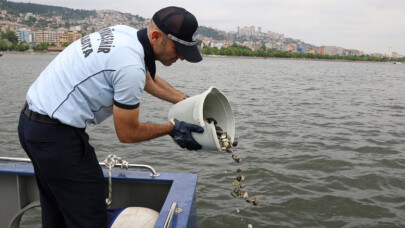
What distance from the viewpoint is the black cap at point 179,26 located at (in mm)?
2482

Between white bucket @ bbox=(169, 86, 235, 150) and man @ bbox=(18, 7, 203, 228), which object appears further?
white bucket @ bbox=(169, 86, 235, 150)

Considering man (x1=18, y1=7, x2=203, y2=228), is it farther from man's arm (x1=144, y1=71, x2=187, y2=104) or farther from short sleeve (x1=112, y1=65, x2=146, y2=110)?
man's arm (x1=144, y1=71, x2=187, y2=104)

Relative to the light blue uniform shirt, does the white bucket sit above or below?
below

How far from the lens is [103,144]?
381 inches

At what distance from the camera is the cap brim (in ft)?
8.39

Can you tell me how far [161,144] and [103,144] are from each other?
1479 millimetres

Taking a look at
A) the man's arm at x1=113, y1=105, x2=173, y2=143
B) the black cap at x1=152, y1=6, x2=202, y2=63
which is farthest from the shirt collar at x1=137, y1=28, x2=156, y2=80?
the man's arm at x1=113, y1=105, x2=173, y2=143

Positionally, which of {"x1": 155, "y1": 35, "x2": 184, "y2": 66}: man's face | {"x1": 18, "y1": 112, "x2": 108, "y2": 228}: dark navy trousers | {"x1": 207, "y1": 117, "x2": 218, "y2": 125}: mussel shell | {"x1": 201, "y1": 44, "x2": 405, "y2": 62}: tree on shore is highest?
{"x1": 201, "y1": 44, "x2": 405, "y2": 62}: tree on shore

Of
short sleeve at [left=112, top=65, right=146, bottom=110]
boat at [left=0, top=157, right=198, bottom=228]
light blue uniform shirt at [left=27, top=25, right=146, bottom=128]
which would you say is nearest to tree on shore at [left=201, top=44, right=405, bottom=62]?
boat at [left=0, top=157, right=198, bottom=228]

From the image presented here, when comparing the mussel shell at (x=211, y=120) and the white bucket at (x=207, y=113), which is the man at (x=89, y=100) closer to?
the white bucket at (x=207, y=113)

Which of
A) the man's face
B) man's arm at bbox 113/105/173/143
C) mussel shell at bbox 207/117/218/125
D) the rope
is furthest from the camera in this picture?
the rope

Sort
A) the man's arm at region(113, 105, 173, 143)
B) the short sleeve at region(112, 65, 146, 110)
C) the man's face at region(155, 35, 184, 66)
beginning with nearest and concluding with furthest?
the short sleeve at region(112, 65, 146, 110), the man's arm at region(113, 105, 173, 143), the man's face at region(155, 35, 184, 66)

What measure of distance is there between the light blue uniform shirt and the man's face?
0.16 metres

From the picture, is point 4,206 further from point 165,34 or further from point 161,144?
point 161,144
